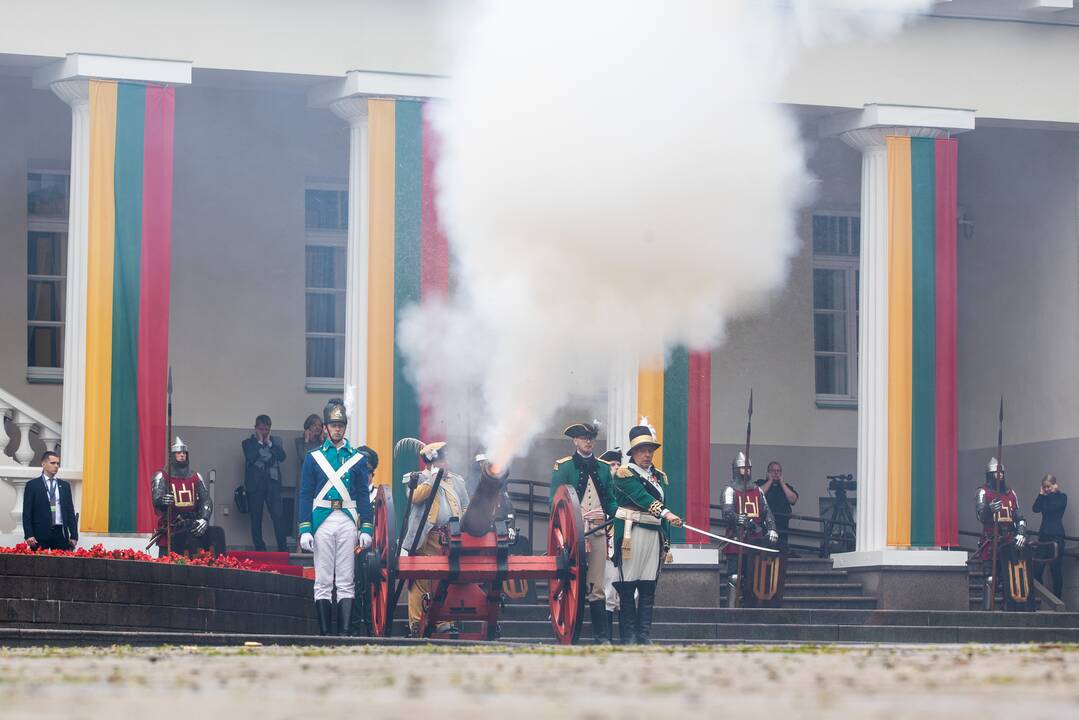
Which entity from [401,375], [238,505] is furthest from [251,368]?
[401,375]

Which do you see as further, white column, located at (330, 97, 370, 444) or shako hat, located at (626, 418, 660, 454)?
white column, located at (330, 97, 370, 444)

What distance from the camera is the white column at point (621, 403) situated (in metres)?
21.2

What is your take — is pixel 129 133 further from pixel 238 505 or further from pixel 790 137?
pixel 790 137

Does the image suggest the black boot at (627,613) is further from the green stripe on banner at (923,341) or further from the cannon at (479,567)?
the green stripe on banner at (923,341)

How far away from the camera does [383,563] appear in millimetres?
14375

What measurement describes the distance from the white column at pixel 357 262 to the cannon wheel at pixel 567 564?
6318 mm

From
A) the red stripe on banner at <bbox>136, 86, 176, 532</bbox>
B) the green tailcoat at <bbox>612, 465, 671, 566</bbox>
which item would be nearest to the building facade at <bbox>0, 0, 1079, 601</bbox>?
the red stripe on banner at <bbox>136, 86, 176, 532</bbox>

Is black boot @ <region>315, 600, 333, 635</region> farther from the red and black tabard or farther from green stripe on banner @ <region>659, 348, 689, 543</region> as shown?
green stripe on banner @ <region>659, 348, 689, 543</region>

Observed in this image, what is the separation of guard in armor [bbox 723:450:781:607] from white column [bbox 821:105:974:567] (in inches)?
64.6

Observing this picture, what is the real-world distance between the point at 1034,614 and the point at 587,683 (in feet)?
44.4

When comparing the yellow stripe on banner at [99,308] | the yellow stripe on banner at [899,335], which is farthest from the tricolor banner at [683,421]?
the yellow stripe on banner at [99,308]

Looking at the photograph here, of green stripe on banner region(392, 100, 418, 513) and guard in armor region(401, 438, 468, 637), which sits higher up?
green stripe on banner region(392, 100, 418, 513)

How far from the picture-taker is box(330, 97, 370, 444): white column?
2067cm

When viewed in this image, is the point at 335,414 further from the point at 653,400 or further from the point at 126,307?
the point at 653,400
